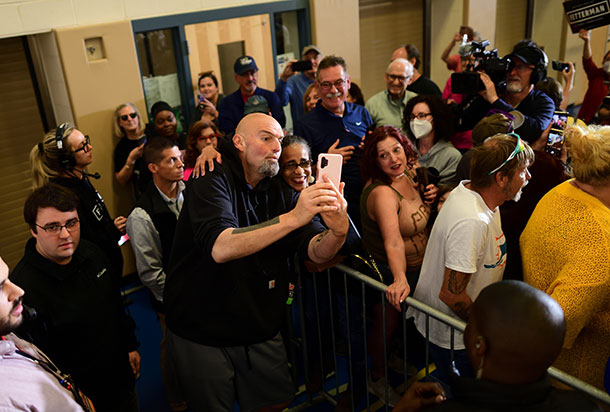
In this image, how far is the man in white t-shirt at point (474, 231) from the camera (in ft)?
8.23

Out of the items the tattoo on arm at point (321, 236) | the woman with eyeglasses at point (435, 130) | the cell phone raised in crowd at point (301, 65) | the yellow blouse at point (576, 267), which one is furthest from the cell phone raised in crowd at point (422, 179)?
the cell phone raised in crowd at point (301, 65)

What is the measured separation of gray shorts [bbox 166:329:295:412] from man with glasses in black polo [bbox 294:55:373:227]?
69.9 inches

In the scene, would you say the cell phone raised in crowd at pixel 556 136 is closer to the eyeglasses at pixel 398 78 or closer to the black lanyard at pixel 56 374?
the eyeglasses at pixel 398 78

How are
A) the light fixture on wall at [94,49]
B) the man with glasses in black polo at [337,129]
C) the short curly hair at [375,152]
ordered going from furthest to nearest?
the light fixture on wall at [94,49] < the man with glasses in black polo at [337,129] < the short curly hair at [375,152]

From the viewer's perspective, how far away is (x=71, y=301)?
104 inches

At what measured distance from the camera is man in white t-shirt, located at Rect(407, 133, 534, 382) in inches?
98.8

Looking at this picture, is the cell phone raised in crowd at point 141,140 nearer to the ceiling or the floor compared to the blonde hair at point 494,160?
nearer to the floor

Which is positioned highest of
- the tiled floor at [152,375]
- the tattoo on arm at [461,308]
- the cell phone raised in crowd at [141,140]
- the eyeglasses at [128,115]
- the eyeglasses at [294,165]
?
the eyeglasses at [128,115]

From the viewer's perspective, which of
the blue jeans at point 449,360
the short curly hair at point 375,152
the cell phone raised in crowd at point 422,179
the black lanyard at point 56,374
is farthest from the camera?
the cell phone raised in crowd at point 422,179

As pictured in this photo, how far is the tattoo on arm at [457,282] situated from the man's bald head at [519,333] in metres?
1.03

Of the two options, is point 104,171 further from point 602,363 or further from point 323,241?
point 602,363

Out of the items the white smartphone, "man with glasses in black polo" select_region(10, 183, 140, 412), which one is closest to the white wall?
"man with glasses in black polo" select_region(10, 183, 140, 412)

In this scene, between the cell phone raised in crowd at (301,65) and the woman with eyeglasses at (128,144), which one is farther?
the cell phone raised in crowd at (301,65)

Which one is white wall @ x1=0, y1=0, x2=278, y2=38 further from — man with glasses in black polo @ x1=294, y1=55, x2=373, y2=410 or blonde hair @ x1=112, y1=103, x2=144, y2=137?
man with glasses in black polo @ x1=294, y1=55, x2=373, y2=410
